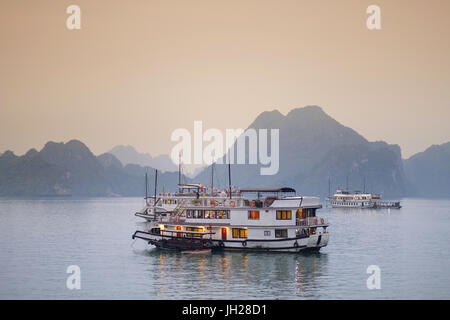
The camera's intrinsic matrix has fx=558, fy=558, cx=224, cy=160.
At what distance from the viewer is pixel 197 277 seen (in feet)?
158

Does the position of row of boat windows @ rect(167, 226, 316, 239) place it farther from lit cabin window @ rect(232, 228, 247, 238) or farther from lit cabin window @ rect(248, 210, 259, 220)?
lit cabin window @ rect(248, 210, 259, 220)

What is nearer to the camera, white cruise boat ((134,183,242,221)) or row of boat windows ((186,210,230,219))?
row of boat windows ((186,210,230,219))

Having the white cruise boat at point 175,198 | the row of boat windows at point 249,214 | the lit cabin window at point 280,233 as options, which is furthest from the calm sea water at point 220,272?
the white cruise boat at point 175,198

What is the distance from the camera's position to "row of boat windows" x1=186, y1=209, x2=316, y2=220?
194 ft

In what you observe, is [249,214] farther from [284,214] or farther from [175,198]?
[175,198]

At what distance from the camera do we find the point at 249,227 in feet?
196

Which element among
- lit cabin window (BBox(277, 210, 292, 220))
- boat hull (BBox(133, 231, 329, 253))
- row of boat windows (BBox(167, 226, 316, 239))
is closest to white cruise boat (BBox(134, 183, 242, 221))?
row of boat windows (BBox(167, 226, 316, 239))

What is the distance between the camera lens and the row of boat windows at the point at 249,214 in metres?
59.2

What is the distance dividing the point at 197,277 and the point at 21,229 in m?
69.2

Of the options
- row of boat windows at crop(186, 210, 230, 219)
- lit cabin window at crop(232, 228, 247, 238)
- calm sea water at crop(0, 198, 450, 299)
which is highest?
row of boat windows at crop(186, 210, 230, 219)

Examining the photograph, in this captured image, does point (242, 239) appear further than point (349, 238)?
No

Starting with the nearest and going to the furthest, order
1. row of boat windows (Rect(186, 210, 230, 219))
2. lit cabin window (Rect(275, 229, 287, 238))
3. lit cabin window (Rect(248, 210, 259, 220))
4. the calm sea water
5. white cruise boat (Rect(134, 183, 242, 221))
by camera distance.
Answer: the calm sea water, lit cabin window (Rect(275, 229, 287, 238)), lit cabin window (Rect(248, 210, 259, 220)), row of boat windows (Rect(186, 210, 230, 219)), white cruise boat (Rect(134, 183, 242, 221))
